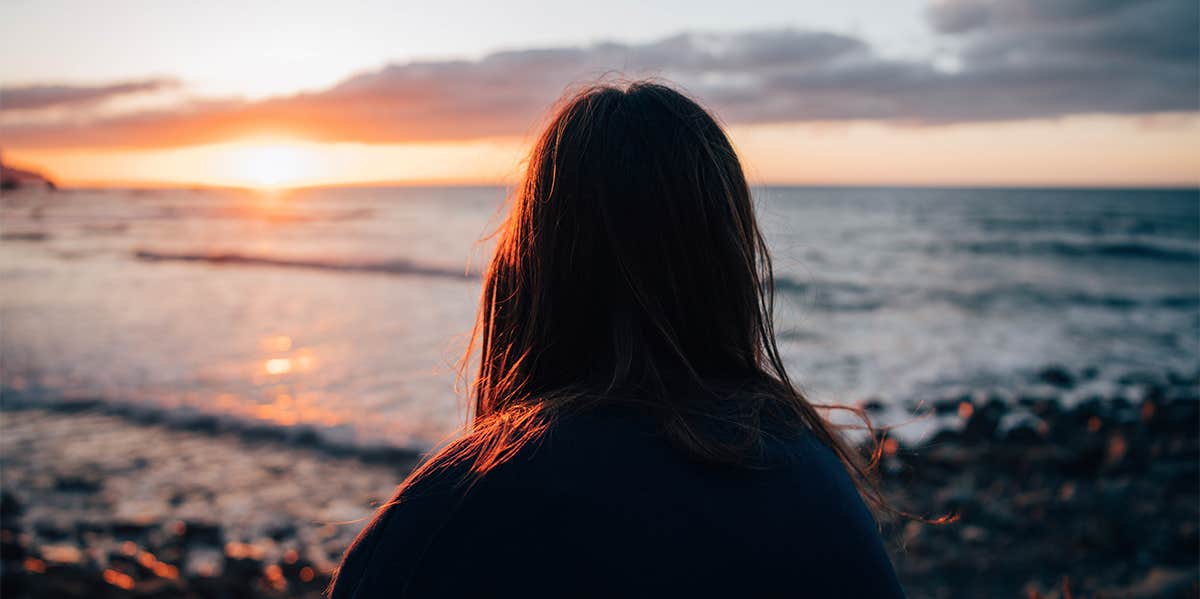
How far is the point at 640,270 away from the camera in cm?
124

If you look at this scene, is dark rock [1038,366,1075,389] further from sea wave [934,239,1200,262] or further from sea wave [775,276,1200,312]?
sea wave [934,239,1200,262]

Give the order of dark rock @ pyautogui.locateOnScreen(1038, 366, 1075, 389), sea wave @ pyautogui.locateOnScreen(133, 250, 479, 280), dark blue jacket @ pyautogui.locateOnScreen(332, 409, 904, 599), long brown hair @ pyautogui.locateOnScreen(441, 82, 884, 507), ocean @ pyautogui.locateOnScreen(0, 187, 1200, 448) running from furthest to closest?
sea wave @ pyautogui.locateOnScreen(133, 250, 479, 280) < dark rock @ pyautogui.locateOnScreen(1038, 366, 1075, 389) < ocean @ pyautogui.locateOnScreen(0, 187, 1200, 448) < long brown hair @ pyautogui.locateOnScreen(441, 82, 884, 507) < dark blue jacket @ pyautogui.locateOnScreen(332, 409, 904, 599)

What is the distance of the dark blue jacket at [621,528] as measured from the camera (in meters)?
0.97

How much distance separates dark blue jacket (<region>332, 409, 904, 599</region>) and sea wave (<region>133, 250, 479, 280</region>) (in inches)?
972

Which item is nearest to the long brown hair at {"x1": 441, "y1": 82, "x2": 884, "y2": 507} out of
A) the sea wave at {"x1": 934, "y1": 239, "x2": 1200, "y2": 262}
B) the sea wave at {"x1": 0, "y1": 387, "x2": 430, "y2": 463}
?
the sea wave at {"x1": 0, "y1": 387, "x2": 430, "y2": 463}

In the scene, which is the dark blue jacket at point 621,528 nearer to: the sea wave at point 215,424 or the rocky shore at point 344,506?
the rocky shore at point 344,506

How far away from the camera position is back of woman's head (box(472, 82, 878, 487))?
1218 mm

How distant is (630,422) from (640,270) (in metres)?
0.28

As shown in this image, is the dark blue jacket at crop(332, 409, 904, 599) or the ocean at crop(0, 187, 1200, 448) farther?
the ocean at crop(0, 187, 1200, 448)

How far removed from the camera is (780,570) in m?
1.00

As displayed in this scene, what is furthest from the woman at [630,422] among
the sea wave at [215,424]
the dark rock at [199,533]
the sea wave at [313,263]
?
the sea wave at [313,263]

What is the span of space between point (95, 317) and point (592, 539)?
18.3m

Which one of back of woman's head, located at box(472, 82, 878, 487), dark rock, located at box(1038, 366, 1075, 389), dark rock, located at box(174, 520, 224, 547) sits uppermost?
back of woman's head, located at box(472, 82, 878, 487)

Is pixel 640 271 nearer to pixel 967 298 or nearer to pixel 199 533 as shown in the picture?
pixel 199 533
